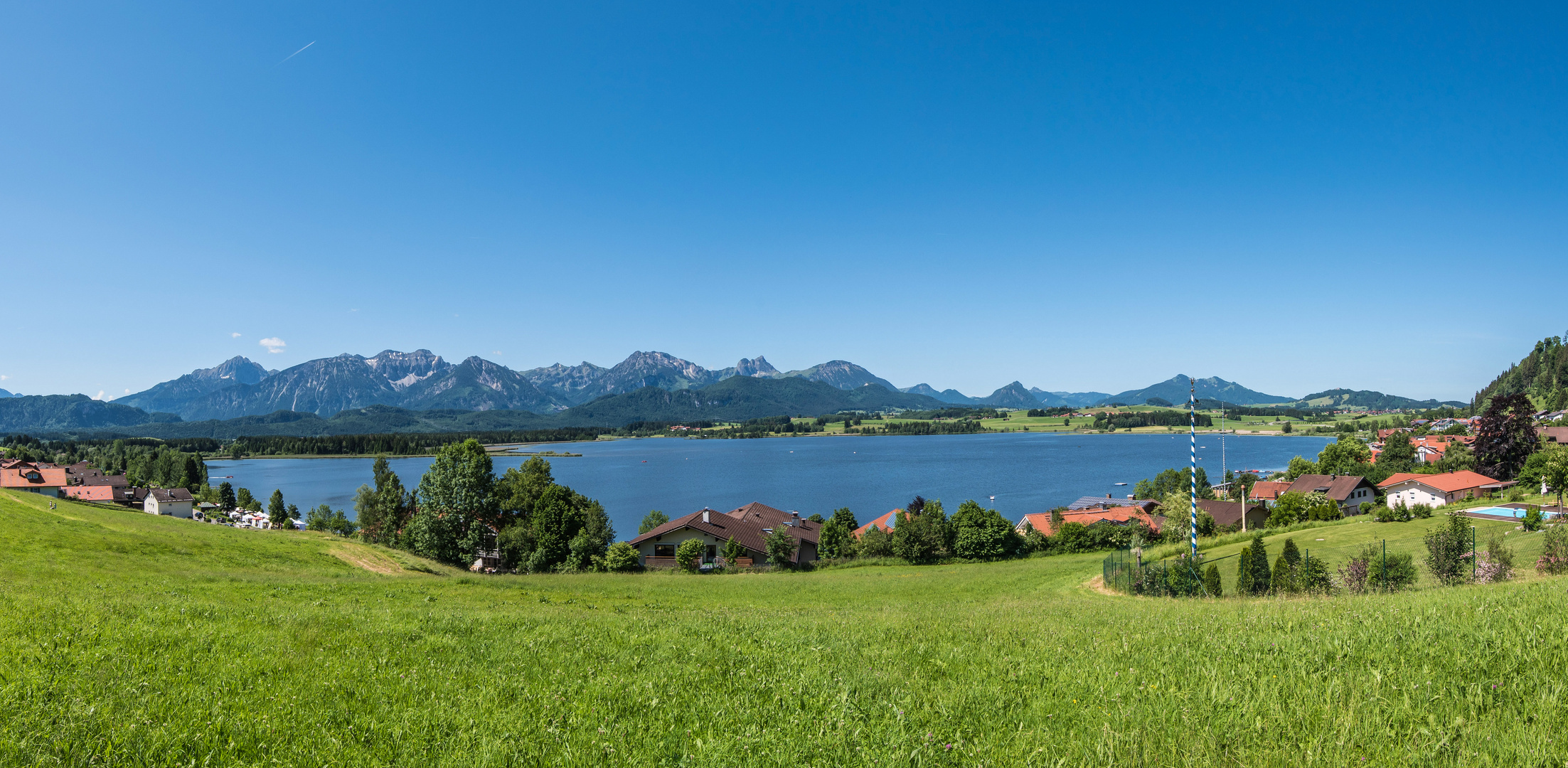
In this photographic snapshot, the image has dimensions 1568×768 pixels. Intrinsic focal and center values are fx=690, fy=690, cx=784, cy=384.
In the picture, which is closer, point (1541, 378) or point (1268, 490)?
point (1268, 490)

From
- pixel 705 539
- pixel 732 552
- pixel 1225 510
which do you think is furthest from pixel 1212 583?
pixel 1225 510

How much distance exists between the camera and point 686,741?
4.36m

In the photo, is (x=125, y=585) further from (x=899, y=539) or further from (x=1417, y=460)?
(x=1417, y=460)

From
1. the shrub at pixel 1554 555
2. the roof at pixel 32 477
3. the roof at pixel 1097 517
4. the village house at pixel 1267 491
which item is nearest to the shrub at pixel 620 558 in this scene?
the roof at pixel 1097 517

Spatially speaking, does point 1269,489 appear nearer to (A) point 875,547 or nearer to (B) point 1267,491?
(B) point 1267,491

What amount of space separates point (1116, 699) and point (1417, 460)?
5186 inches

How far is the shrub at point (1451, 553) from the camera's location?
20.8 m

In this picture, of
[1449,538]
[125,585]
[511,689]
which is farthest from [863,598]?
[511,689]

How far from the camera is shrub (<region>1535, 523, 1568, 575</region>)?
17062 millimetres

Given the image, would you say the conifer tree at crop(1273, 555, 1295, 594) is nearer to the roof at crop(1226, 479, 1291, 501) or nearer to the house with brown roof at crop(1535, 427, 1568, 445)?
the roof at crop(1226, 479, 1291, 501)

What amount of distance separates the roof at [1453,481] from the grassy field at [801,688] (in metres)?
83.1

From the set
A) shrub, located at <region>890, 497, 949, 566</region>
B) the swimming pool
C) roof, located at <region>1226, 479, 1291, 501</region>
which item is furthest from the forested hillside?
shrub, located at <region>890, 497, 949, 566</region>

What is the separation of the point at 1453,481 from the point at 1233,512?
2382 centimetres

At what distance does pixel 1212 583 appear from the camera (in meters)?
24.3
